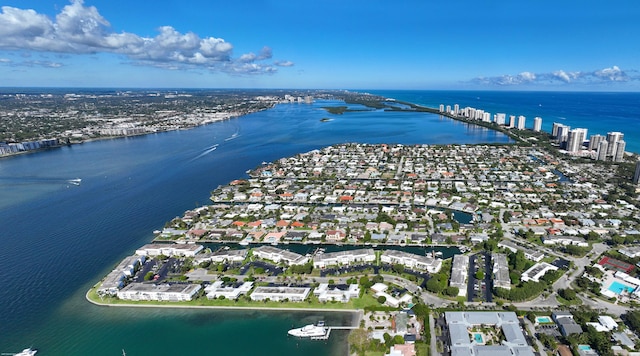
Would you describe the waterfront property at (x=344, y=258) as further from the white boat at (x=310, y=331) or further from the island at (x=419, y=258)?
the white boat at (x=310, y=331)

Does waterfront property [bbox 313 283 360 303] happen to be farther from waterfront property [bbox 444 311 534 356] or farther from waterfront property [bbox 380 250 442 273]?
waterfront property [bbox 444 311 534 356]

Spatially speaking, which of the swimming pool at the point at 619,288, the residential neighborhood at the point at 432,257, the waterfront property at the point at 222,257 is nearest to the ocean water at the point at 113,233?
the residential neighborhood at the point at 432,257

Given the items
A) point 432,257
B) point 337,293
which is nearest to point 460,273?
point 432,257

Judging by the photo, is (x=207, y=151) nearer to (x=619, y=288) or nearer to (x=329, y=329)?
(x=329, y=329)

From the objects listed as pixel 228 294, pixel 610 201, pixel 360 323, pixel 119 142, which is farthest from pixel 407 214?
pixel 119 142

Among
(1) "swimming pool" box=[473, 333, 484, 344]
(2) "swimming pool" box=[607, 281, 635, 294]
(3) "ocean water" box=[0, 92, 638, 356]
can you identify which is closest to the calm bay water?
(3) "ocean water" box=[0, 92, 638, 356]

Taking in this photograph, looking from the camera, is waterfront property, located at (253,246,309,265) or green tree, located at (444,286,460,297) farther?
waterfront property, located at (253,246,309,265)

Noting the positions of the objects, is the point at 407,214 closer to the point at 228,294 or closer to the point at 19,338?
the point at 228,294
